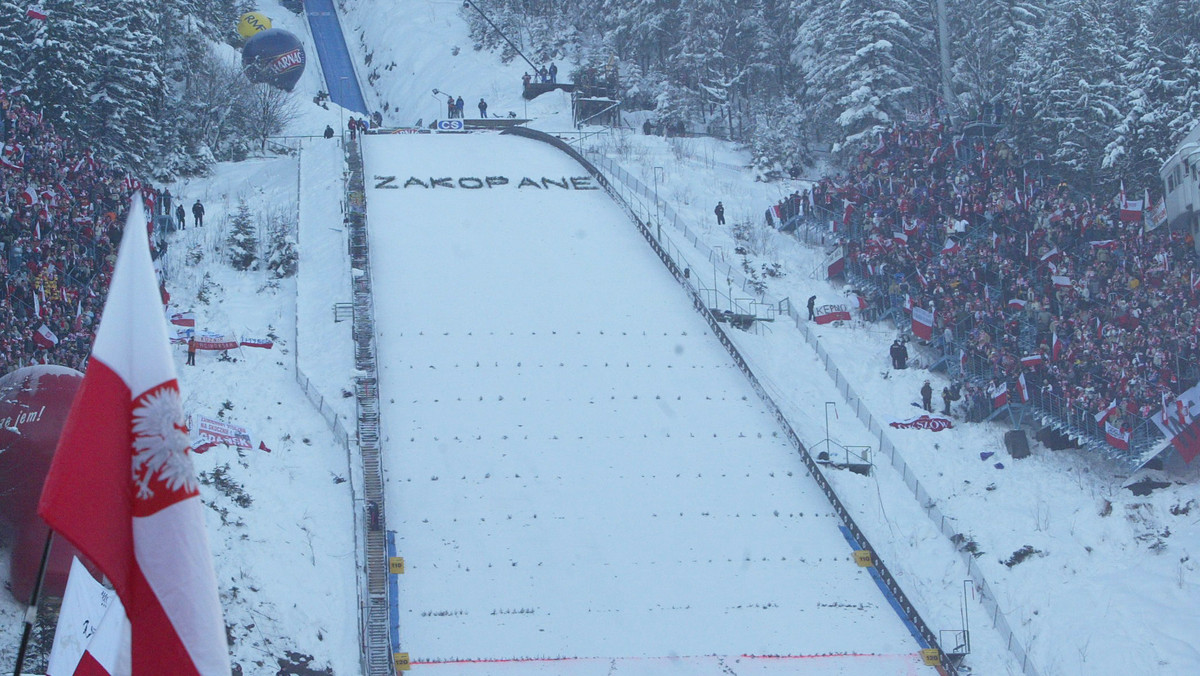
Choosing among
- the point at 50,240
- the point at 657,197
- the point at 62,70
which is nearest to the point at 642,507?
the point at 50,240

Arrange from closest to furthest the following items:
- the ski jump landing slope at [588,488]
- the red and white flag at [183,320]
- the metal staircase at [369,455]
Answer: the metal staircase at [369,455]
the ski jump landing slope at [588,488]
the red and white flag at [183,320]

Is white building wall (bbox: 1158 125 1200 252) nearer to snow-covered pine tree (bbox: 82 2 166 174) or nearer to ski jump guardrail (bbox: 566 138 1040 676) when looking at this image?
ski jump guardrail (bbox: 566 138 1040 676)

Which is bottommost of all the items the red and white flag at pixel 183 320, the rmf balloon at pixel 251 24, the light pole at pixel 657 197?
the red and white flag at pixel 183 320

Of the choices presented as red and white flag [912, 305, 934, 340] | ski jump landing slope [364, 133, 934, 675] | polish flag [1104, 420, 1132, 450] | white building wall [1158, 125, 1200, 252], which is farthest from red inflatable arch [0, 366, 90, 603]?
white building wall [1158, 125, 1200, 252]

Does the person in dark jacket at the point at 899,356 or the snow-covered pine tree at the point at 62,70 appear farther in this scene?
the snow-covered pine tree at the point at 62,70

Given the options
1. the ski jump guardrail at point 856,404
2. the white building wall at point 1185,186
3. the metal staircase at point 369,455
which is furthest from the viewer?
the white building wall at point 1185,186

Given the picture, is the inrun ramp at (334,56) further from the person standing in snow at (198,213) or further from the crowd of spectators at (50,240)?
the crowd of spectators at (50,240)

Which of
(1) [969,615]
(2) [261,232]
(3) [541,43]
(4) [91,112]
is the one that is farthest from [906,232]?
(3) [541,43]

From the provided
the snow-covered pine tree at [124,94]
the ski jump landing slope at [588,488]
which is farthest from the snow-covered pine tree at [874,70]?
the snow-covered pine tree at [124,94]
